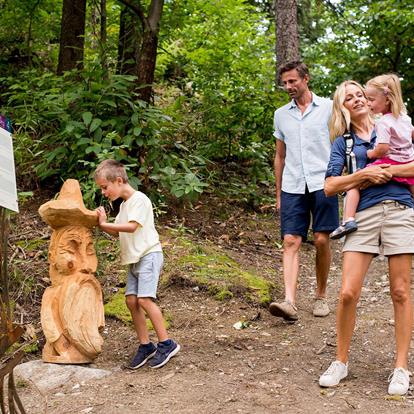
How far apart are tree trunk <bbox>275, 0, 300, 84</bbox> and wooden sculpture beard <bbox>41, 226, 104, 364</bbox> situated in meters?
5.71

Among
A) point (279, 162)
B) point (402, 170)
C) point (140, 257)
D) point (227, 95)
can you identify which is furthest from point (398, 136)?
point (227, 95)

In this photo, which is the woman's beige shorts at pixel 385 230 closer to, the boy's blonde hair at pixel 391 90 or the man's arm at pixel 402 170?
the man's arm at pixel 402 170

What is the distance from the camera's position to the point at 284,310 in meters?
5.34

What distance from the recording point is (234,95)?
9438 millimetres

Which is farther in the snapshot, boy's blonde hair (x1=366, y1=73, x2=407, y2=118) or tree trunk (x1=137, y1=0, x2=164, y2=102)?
tree trunk (x1=137, y1=0, x2=164, y2=102)

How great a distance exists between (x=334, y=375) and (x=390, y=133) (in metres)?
1.56

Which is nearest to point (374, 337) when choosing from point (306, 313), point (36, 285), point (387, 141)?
point (306, 313)

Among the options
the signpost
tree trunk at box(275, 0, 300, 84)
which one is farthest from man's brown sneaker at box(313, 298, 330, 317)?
tree trunk at box(275, 0, 300, 84)

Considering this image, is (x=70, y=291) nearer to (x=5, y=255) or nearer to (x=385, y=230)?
(x=5, y=255)

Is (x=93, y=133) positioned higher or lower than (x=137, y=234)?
higher

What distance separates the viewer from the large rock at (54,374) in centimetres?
447

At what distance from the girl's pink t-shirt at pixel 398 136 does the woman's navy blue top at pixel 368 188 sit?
174 mm

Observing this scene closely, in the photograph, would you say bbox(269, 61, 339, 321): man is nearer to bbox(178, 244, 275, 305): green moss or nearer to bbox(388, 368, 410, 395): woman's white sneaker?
bbox(178, 244, 275, 305): green moss

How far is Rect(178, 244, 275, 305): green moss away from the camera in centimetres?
609
